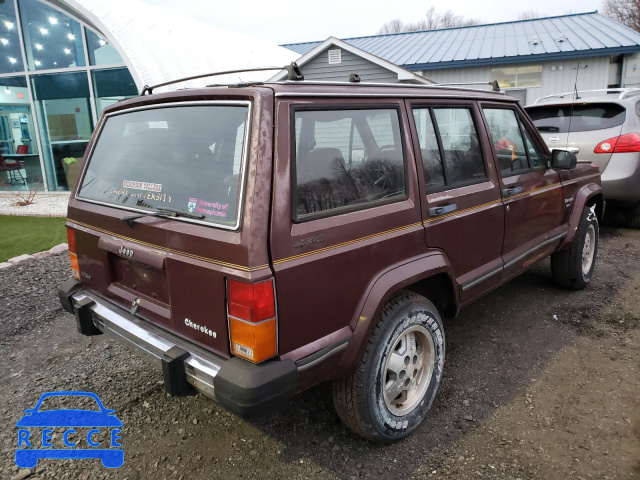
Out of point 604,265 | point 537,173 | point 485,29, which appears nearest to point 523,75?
point 485,29

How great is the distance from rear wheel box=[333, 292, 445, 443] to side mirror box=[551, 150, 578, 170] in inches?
77.7

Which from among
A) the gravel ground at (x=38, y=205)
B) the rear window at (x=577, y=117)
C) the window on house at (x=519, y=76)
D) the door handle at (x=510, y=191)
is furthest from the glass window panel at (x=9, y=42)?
the window on house at (x=519, y=76)

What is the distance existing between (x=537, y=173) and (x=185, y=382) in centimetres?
310

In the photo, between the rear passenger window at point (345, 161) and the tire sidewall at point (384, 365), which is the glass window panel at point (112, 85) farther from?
the tire sidewall at point (384, 365)

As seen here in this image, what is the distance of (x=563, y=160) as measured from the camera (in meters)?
3.82

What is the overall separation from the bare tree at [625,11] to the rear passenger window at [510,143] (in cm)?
3399

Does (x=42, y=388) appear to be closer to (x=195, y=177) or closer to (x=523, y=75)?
(x=195, y=177)

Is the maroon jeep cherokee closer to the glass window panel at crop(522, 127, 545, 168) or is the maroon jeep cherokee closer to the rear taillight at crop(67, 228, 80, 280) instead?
the rear taillight at crop(67, 228, 80, 280)

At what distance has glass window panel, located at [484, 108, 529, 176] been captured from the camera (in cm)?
344

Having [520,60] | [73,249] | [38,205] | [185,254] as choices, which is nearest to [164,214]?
[185,254]

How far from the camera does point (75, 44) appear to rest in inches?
425

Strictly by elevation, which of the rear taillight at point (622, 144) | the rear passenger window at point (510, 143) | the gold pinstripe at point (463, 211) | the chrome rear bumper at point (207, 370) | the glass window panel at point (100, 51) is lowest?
the chrome rear bumper at point (207, 370)

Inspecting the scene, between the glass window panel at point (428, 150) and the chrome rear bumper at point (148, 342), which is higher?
the glass window panel at point (428, 150)

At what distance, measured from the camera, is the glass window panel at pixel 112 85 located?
10.7m
